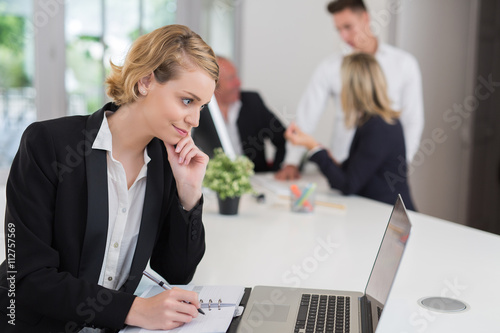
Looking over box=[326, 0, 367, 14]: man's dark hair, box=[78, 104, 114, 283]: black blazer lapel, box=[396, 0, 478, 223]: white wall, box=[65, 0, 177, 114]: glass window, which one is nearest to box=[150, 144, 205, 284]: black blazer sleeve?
box=[78, 104, 114, 283]: black blazer lapel

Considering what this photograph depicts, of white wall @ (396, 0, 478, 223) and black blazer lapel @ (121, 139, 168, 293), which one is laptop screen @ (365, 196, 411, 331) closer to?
black blazer lapel @ (121, 139, 168, 293)

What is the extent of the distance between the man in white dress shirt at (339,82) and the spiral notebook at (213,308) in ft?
7.96

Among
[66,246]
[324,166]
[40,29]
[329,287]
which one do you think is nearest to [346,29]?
[324,166]

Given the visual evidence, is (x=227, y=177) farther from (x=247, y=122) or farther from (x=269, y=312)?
(x=247, y=122)

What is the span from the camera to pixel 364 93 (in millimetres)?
2797

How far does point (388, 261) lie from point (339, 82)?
2807mm

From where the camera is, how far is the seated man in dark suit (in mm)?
3783

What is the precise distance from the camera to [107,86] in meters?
1.40

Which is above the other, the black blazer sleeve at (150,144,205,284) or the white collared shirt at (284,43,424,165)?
the white collared shirt at (284,43,424,165)

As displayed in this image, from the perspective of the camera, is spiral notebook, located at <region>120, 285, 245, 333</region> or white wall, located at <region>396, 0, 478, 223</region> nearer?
spiral notebook, located at <region>120, 285, 245, 333</region>

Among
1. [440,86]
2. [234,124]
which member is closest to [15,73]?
[234,124]

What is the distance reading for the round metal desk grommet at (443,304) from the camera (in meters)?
1.35

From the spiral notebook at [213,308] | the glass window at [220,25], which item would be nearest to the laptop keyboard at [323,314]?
the spiral notebook at [213,308]

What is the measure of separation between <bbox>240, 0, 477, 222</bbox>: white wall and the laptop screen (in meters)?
3.43
